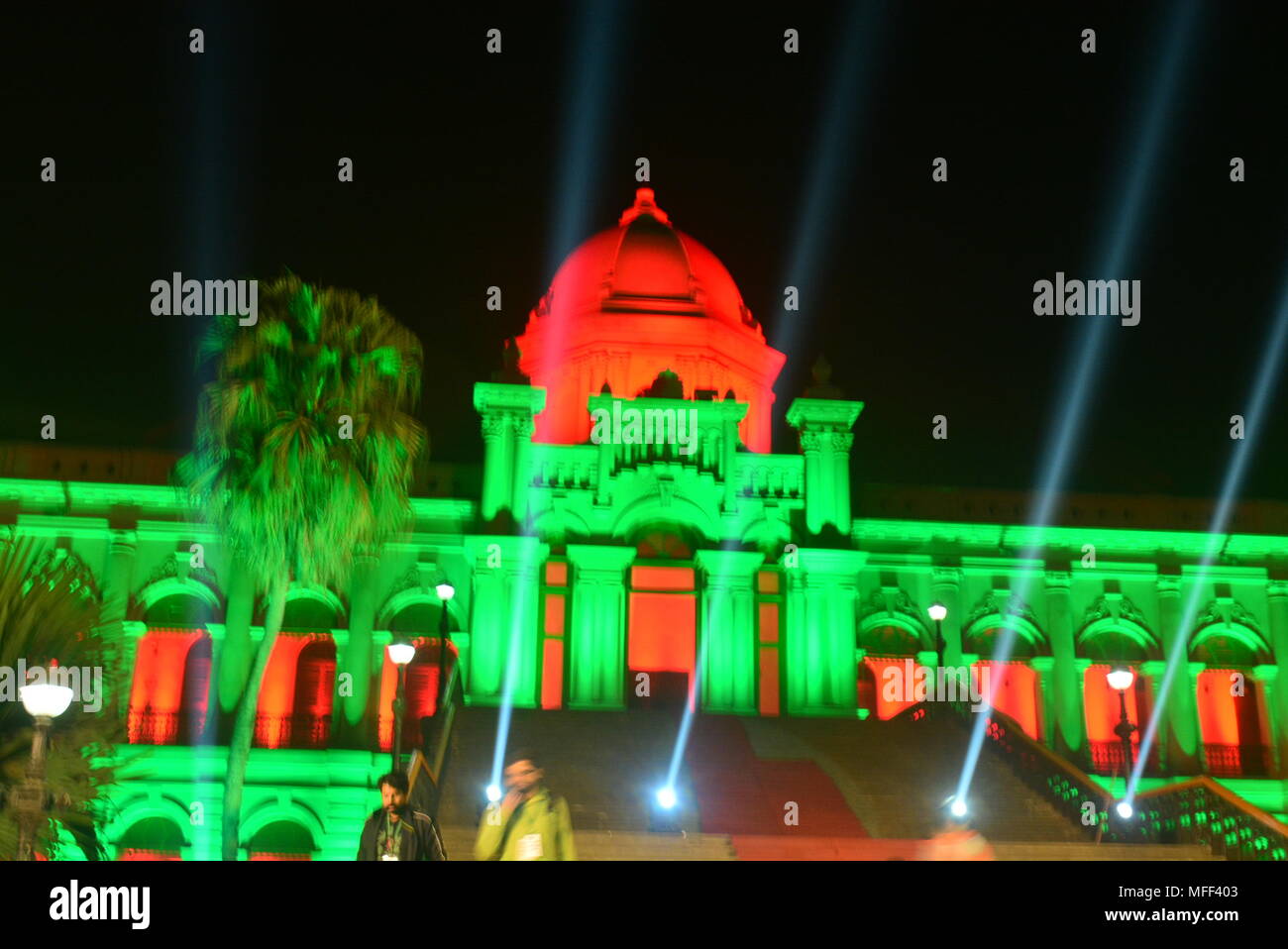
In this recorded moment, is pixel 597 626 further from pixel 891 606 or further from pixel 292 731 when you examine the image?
pixel 891 606

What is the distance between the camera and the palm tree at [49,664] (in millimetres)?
18125

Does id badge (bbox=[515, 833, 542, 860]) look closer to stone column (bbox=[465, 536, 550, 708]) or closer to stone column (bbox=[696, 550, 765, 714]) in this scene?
stone column (bbox=[465, 536, 550, 708])

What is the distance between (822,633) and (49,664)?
71.7 feet

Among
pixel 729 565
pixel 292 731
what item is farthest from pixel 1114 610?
pixel 292 731

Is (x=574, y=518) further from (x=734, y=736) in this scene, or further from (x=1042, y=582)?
(x=1042, y=582)

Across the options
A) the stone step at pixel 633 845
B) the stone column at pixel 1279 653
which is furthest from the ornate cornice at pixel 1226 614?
the stone step at pixel 633 845

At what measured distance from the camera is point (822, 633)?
122ft

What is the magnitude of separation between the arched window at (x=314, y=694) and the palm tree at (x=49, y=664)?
16622 mm

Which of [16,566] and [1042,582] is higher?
[1042,582]

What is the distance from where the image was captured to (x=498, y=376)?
38094mm

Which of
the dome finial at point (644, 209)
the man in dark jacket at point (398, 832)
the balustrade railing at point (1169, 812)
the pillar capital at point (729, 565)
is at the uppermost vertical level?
the dome finial at point (644, 209)

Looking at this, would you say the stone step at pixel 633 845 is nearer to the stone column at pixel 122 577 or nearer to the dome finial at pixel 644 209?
the stone column at pixel 122 577
